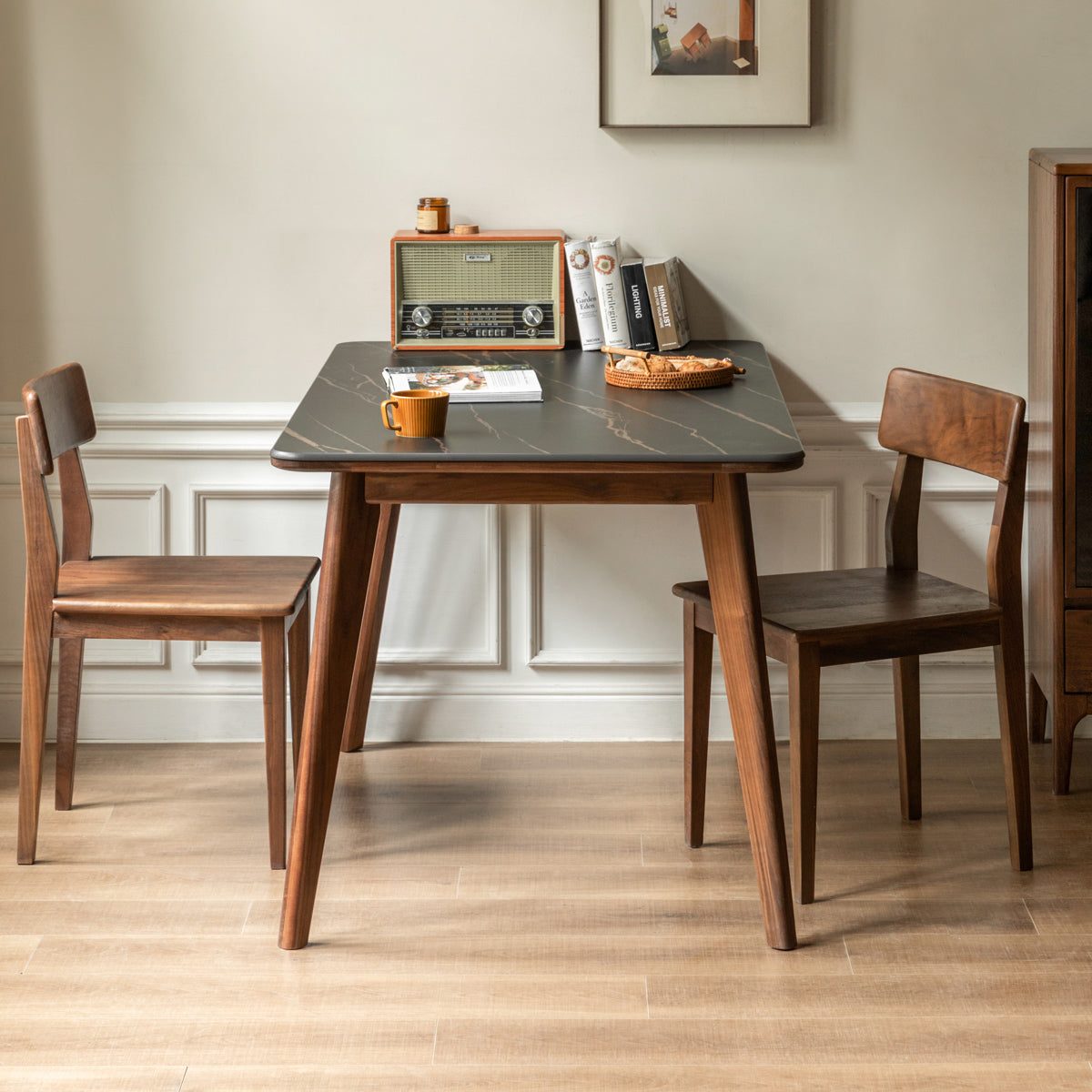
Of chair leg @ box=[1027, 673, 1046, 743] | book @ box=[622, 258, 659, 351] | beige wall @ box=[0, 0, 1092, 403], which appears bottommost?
chair leg @ box=[1027, 673, 1046, 743]

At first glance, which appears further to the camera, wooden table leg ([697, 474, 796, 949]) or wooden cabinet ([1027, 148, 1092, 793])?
wooden cabinet ([1027, 148, 1092, 793])

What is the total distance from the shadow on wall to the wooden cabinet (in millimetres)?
2157

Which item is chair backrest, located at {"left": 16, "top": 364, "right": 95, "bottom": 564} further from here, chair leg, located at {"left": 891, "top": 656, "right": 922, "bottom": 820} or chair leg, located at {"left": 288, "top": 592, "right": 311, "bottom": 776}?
chair leg, located at {"left": 891, "top": 656, "right": 922, "bottom": 820}

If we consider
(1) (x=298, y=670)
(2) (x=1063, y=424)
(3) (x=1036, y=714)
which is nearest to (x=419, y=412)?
(1) (x=298, y=670)

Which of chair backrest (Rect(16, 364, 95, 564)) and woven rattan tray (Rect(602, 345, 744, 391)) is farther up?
woven rattan tray (Rect(602, 345, 744, 391))

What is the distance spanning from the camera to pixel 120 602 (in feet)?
7.80

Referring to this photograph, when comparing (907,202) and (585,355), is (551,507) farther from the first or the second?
(907,202)

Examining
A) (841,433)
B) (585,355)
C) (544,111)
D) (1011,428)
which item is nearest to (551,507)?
(585,355)

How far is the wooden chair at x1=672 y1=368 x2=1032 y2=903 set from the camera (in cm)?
224

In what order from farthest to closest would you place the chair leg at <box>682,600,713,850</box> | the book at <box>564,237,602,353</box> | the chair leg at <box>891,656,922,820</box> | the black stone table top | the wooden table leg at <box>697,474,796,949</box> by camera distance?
the book at <box>564,237,602,353</box>
the chair leg at <box>891,656,922,820</box>
the chair leg at <box>682,600,713,850</box>
the wooden table leg at <box>697,474,796,949</box>
the black stone table top

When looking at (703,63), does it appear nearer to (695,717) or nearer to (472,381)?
(472,381)

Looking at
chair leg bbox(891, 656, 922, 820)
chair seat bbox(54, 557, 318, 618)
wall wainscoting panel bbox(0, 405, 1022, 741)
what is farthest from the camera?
wall wainscoting panel bbox(0, 405, 1022, 741)

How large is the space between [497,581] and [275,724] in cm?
77

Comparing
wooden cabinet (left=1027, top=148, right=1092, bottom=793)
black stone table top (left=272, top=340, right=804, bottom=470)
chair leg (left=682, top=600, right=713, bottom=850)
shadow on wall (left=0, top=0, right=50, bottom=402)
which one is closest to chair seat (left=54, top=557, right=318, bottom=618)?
black stone table top (left=272, top=340, right=804, bottom=470)
